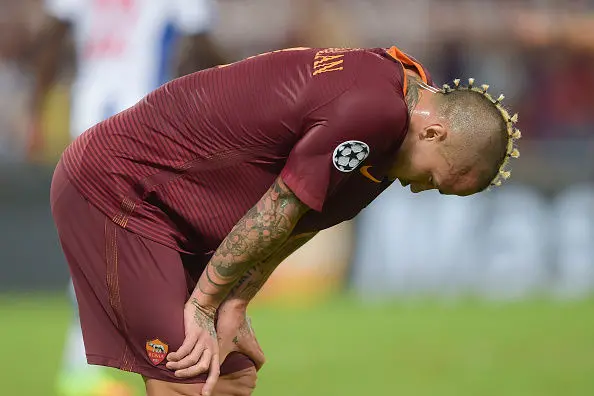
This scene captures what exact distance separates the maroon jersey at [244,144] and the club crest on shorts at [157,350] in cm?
41

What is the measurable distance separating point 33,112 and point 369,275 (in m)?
5.59

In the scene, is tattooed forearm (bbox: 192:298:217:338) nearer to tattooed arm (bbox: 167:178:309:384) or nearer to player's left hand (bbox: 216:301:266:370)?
tattooed arm (bbox: 167:178:309:384)

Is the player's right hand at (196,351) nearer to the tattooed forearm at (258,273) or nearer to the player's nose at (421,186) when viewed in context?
the tattooed forearm at (258,273)

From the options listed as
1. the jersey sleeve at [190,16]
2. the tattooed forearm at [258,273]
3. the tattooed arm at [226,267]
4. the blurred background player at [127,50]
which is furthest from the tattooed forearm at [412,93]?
the jersey sleeve at [190,16]

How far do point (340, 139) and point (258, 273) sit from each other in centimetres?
102

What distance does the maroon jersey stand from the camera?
4.65 m

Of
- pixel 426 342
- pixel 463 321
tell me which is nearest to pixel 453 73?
pixel 463 321

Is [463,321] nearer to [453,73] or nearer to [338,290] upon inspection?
[338,290]

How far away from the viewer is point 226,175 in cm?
500

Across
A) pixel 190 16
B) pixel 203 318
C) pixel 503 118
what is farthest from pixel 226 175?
pixel 190 16

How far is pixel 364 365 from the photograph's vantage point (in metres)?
10.8

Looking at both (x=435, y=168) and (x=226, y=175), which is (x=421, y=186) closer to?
(x=435, y=168)

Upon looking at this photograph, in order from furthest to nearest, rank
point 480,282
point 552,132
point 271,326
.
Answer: point 552,132 < point 480,282 < point 271,326

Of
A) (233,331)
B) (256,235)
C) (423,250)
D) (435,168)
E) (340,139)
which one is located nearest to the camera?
(340,139)
